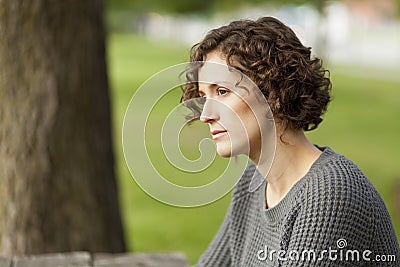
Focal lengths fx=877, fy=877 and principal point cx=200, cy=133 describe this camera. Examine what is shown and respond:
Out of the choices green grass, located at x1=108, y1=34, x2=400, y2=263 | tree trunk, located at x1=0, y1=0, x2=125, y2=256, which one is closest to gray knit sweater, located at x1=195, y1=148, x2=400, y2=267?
green grass, located at x1=108, y1=34, x2=400, y2=263

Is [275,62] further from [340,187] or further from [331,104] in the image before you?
[331,104]

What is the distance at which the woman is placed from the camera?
6.43ft

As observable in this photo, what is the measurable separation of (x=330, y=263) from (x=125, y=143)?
544 millimetres

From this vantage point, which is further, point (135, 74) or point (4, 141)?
point (135, 74)

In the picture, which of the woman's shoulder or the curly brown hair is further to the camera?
the curly brown hair

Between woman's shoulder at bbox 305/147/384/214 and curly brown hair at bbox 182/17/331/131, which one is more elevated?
curly brown hair at bbox 182/17/331/131

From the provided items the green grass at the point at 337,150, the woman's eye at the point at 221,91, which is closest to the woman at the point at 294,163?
the woman's eye at the point at 221,91

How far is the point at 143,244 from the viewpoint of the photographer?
26.8ft

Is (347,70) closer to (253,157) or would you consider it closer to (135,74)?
(135,74)

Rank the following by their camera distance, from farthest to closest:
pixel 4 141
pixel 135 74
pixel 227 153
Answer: pixel 135 74 → pixel 4 141 → pixel 227 153

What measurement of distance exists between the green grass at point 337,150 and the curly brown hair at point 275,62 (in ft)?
1.05

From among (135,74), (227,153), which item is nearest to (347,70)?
(135,74)

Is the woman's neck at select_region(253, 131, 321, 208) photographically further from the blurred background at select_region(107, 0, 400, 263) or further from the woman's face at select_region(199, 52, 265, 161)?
the blurred background at select_region(107, 0, 400, 263)

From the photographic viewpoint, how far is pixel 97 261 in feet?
9.18
